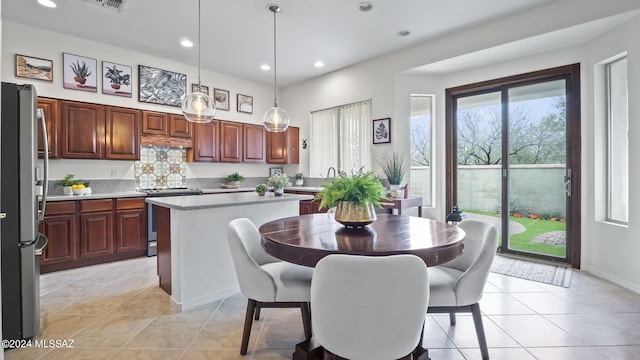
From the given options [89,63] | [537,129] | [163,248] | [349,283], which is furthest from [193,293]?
[537,129]

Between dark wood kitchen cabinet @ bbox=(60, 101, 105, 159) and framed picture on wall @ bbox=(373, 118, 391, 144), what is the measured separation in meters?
3.96

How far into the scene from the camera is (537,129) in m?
4.11

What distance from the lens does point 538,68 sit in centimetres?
394

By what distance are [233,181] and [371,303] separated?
16.3 feet

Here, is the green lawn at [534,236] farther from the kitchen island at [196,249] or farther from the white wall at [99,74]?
the white wall at [99,74]

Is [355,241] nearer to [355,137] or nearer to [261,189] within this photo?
[261,189]

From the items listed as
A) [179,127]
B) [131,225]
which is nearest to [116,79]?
[179,127]

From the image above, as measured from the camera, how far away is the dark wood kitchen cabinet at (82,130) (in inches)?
154

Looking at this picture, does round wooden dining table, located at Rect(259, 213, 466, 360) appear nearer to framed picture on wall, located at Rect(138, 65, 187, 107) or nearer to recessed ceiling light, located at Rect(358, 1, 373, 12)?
recessed ceiling light, located at Rect(358, 1, 373, 12)

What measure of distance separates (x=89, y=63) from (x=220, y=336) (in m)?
4.32

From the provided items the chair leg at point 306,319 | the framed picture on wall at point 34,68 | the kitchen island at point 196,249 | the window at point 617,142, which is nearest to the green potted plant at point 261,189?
the kitchen island at point 196,249

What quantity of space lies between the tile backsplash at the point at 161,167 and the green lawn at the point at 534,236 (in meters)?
5.26

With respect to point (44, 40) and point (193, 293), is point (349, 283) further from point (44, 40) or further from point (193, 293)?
point (44, 40)

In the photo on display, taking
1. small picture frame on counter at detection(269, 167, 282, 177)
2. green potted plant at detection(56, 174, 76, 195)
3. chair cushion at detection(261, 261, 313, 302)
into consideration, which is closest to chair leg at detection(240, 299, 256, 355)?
chair cushion at detection(261, 261, 313, 302)
